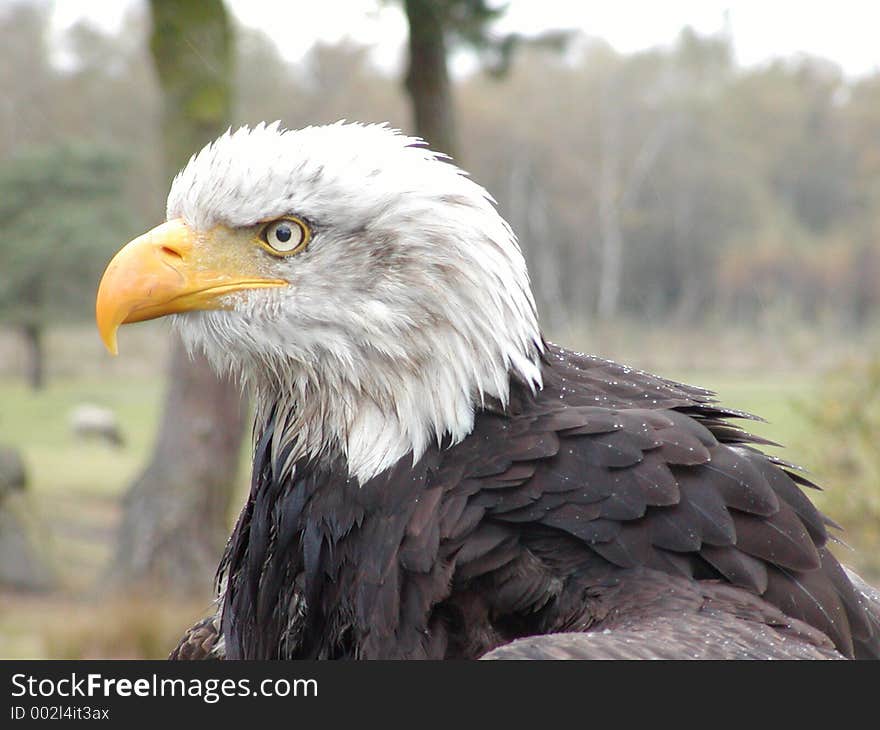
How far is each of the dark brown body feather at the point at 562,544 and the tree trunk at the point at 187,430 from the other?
576 centimetres

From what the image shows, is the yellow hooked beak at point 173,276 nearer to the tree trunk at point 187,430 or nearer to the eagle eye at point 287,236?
the eagle eye at point 287,236

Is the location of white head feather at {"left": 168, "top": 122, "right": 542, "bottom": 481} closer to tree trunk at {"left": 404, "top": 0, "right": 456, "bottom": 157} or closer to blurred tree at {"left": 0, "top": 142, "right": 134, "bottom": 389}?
tree trunk at {"left": 404, "top": 0, "right": 456, "bottom": 157}

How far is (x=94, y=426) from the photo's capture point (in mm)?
16453

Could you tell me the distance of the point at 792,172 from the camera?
84.1 feet

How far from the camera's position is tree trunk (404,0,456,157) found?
7.52 metres

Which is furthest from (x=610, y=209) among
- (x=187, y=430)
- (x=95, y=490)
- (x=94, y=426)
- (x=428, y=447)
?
(x=428, y=447)

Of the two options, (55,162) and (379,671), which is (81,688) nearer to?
(379,671)

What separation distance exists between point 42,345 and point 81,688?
52.0 feet

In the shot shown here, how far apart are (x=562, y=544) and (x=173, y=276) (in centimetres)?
128

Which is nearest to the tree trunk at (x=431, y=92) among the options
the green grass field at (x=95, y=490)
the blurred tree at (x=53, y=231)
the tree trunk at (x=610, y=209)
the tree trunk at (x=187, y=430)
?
the tree trunk at (x=187, y=430)

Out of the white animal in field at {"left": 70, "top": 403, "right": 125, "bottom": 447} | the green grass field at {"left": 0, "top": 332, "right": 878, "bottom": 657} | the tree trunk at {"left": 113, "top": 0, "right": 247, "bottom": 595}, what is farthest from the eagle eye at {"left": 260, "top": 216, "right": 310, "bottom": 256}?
the white animal in field at {"left": 70, "top": 403, "right": 125, "bottom": 447}

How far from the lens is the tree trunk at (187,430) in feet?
26.8

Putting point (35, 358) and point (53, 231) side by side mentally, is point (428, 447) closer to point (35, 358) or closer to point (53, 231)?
point (53, 231)

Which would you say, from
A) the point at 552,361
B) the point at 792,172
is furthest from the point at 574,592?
the point at 792,172
